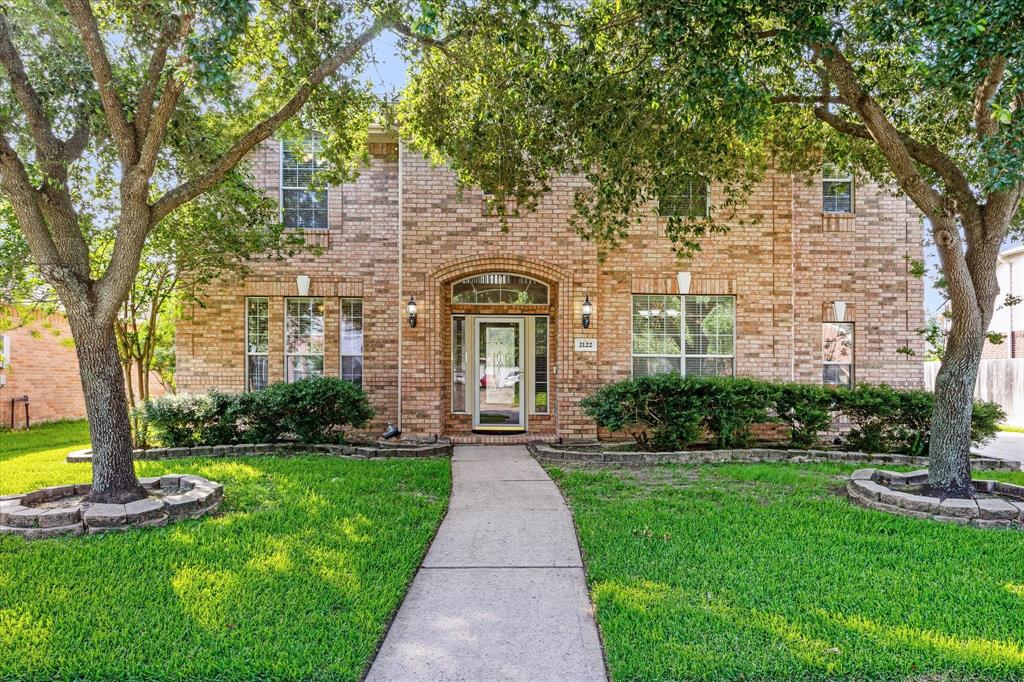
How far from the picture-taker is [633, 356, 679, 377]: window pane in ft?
32.0

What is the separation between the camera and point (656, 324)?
984cm

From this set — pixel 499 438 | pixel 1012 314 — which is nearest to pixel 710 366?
pixel 499 438

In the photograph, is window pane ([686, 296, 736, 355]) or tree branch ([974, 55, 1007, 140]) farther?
window pane ([686, 296, 736, 355])

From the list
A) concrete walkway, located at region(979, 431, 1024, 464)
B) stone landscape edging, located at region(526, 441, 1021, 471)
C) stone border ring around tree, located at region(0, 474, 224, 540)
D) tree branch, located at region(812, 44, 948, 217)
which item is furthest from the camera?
concrete walkway, located at region(979, 431, 1024, 464)

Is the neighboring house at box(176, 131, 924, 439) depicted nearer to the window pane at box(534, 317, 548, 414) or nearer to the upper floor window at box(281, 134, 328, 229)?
the upper floor window at box(281, 134, 328, 229)

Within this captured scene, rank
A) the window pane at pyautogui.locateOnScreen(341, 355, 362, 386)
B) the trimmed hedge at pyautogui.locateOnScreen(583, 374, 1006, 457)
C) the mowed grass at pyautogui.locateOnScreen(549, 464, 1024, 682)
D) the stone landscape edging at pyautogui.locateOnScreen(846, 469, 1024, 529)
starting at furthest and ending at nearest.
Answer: the window pane at pyautogui.locateOnScreen(341, 355, 362, 386) → the trimmed hedge at pyautogui.locateOnScreen(583, 374, 1006, 457) → the stone landscape edging at pyautogui.locateOnScreen(846, 469, 1024, 529) → the mowed grass at pyautogui.locateOnScreen(549, 464, 1024, 682)

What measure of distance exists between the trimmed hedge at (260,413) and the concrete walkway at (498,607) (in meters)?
3.63

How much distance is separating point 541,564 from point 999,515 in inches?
173

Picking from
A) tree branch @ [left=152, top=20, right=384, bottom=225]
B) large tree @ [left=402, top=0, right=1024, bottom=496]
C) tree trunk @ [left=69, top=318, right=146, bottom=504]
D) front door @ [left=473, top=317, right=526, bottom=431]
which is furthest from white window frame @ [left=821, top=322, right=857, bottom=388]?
tree trunk @ [left=69, top=318, right=146, bottom=504]

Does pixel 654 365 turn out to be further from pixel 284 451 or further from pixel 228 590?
pixel 228 590

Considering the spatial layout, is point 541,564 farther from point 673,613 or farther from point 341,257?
point 341,257

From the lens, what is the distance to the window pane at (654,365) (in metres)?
9.77

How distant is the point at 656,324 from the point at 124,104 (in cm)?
826

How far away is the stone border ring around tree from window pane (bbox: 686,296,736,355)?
7.81 m
